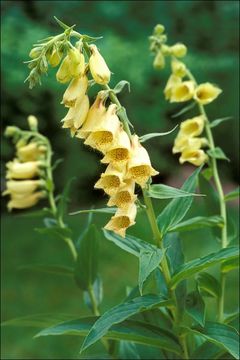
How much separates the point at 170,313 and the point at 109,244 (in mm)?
1800

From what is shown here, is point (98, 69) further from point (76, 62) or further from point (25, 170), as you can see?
point (25, 170)

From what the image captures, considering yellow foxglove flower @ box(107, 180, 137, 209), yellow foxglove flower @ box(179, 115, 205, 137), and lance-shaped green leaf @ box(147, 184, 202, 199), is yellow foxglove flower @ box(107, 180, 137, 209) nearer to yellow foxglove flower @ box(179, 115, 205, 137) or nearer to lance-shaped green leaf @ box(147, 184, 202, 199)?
lance-shaped green leaf @ box(147, 184, 202, 199)

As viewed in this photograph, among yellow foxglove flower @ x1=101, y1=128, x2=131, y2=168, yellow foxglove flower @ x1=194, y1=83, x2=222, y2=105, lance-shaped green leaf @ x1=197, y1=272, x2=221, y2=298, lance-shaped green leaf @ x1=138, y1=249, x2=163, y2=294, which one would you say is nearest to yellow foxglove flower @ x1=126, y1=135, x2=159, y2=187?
yellow foxglove flower @ x1=101, y1=128, x2=131, y2=168

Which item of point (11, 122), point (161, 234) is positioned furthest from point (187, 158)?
point (11, 122)

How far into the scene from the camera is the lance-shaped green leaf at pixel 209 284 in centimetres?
125

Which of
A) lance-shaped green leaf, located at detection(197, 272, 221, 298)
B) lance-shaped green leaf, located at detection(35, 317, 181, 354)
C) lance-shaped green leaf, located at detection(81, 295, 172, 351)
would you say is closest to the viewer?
lance-shaped green leaf, located at detection(81, 295, 172, 351)

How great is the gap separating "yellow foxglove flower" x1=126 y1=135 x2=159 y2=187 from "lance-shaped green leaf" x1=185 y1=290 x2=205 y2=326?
0.29 meters

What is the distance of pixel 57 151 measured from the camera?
10.8ft

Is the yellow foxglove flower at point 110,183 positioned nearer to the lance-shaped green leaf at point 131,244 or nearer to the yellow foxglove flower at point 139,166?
the yellow foxglove flower at point 139,166

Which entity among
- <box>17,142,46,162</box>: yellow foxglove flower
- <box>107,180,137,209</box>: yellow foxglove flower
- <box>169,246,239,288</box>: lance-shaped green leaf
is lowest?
<box>169,246,239,288</box>: lance-shaped green leaf

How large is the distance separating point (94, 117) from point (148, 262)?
8.4 inches

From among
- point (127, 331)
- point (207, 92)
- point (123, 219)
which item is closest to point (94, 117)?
point (123, 219)

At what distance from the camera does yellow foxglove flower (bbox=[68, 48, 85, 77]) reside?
2.98 ft

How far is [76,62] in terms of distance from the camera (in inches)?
36.1
